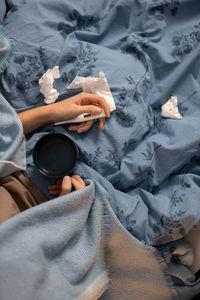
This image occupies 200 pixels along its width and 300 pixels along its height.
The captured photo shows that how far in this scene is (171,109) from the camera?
0.89 m

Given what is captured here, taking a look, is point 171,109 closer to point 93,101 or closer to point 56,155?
point 93,101

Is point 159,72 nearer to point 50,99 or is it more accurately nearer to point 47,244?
point 50,99

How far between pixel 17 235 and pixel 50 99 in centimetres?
39

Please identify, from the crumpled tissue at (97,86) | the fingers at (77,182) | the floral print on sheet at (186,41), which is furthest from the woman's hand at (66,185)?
the floral print on sheet at (186,41)

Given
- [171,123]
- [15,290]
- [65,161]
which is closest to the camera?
[15,290]

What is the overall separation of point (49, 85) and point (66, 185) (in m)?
0.30

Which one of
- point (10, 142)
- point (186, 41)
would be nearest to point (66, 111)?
point (10, 142)

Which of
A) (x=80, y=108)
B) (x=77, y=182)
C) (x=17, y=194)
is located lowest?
(x=17, y=194)

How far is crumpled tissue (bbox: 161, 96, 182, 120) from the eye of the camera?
88cm

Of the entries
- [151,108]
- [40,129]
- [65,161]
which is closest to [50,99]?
[40,129]

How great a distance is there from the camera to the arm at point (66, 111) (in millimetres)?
778

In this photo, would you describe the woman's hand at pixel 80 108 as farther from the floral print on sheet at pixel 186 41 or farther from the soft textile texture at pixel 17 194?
the floral print on sheet at pixel 186 41

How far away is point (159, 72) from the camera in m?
0.93

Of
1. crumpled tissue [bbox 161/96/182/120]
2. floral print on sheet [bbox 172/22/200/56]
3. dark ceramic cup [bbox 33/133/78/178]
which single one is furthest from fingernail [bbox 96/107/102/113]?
floral print on sheet [bbox 172/22/200/56]
